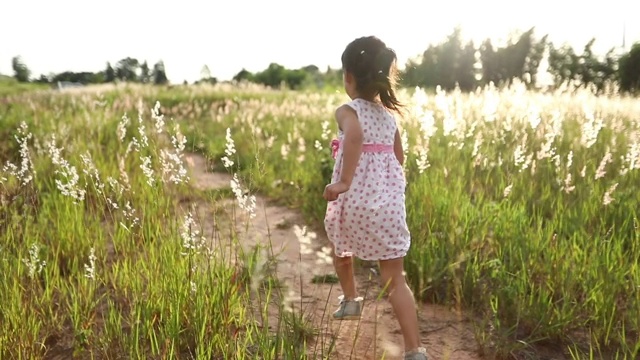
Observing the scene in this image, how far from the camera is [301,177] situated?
5.84 metres

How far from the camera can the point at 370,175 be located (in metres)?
2.59

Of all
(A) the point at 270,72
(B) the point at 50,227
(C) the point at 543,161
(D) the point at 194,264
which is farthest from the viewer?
(A) the point at 270,72

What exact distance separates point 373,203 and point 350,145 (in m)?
0.30

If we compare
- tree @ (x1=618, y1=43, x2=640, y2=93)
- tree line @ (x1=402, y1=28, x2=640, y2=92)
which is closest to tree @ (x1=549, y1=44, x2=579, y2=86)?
tree line @ (x1=402, y1=28, x2=640, y2=92)

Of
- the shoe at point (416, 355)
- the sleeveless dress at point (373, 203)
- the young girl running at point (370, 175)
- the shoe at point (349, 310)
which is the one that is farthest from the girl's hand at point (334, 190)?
the shoe at point (416, 355)

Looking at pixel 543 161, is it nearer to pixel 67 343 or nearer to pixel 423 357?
pixel 423 357

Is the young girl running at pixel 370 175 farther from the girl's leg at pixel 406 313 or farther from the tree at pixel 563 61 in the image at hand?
the tree at pixel 563 61

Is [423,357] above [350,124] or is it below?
below

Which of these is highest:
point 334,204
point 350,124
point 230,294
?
point 350,124

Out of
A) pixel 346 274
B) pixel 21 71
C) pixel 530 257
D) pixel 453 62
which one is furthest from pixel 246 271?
pixel 21 71

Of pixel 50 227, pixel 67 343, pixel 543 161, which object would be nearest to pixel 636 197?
pixel 543 161

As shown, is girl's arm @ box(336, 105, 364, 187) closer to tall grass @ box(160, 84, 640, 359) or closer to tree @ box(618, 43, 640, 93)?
tall grass @ box(160, 84, 640, 359)

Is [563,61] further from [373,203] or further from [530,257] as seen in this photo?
[373,203]

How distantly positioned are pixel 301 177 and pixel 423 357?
361 cm
